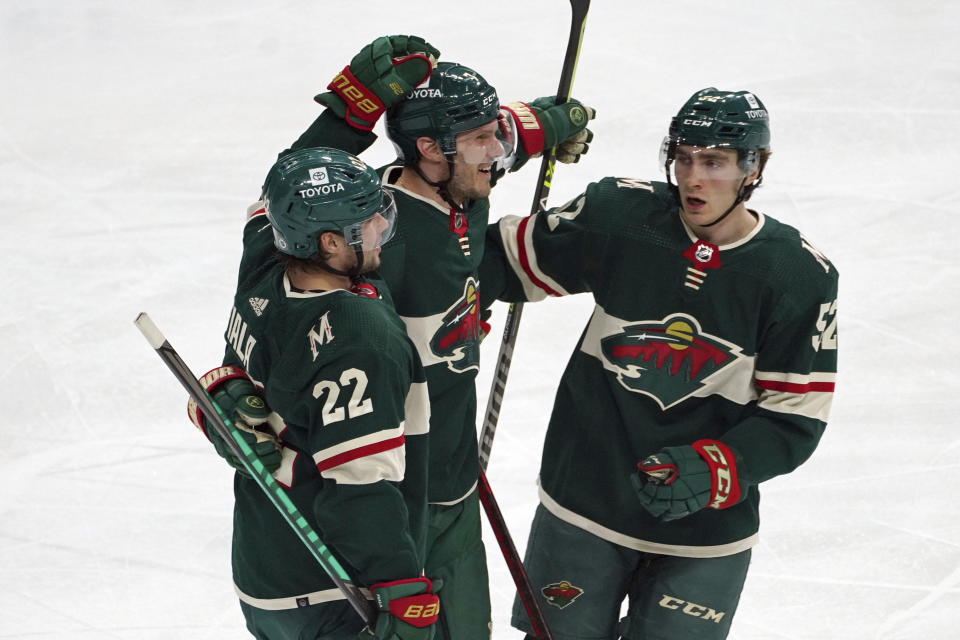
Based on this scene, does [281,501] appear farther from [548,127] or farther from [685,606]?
[548,127]

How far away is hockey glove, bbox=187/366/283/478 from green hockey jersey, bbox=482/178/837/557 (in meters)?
0.73

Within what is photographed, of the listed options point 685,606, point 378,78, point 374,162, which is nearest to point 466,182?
point 378,78

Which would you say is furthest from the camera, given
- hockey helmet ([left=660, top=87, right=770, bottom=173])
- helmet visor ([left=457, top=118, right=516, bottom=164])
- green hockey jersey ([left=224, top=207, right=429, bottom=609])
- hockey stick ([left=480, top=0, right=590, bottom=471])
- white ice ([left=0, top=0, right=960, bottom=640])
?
white ice ([left=0, top=0, right=960, bottom=640])

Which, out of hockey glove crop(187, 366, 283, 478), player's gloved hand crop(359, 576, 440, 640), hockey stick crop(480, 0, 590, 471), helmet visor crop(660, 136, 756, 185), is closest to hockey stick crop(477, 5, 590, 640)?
hockey stick crop(480, 0, 590, 471)

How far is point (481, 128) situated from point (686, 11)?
225 inches

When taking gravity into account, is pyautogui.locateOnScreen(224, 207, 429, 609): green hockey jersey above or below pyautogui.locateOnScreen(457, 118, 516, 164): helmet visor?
below

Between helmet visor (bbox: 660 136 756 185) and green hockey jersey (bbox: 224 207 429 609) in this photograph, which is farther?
helmet visor (bbox: 660 136 756 185)

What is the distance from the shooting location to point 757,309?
7.86ft

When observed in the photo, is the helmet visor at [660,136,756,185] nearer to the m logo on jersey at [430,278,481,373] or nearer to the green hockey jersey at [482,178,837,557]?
the green hockey jersey at [482,178,837,557]

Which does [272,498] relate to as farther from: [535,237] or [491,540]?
[491,540]

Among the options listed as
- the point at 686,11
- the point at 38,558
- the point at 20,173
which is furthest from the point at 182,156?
the point at 686,11

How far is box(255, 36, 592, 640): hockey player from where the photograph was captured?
2.45 meters

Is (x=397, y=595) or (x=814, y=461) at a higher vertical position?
(x=397, y=595)

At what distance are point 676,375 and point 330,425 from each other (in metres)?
0.83
